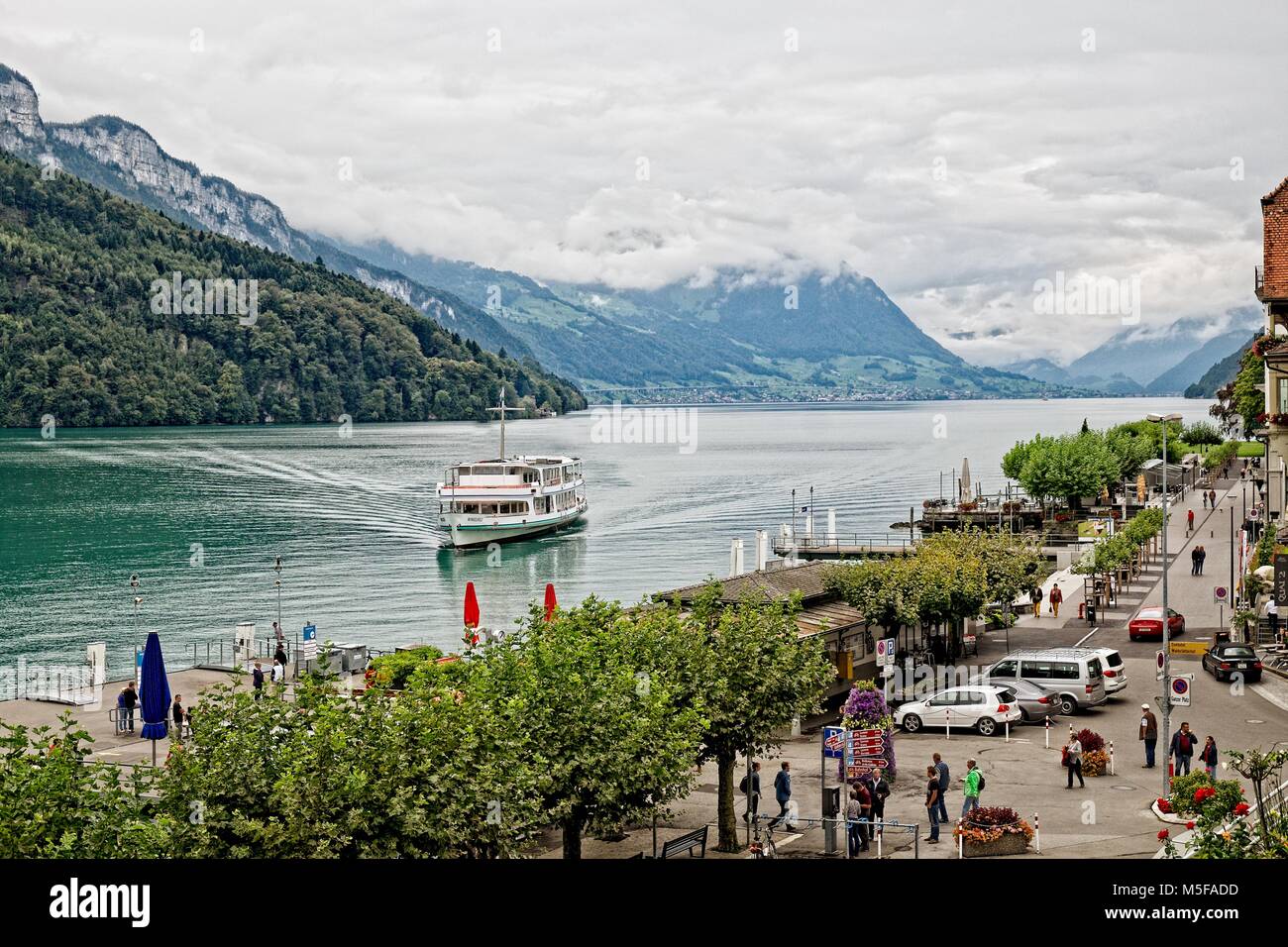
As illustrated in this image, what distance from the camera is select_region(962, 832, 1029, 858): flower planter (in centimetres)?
2419

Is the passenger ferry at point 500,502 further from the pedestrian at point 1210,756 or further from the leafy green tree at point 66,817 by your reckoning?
the leafy green tree at point 66,817

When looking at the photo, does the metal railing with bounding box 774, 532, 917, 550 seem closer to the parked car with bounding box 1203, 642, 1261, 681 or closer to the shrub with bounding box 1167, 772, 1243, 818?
the parked car with bounding box 1203, 642, 1261, 681

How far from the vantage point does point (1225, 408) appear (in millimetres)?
182000

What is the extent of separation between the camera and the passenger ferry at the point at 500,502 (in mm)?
108688

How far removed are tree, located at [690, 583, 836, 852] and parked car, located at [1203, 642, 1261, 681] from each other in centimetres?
1879

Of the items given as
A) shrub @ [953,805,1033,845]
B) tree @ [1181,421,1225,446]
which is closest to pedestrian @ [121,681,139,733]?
shrub @ [953,805,1033,845]

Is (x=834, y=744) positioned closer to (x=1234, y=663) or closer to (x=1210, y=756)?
(x=1210, y=756)

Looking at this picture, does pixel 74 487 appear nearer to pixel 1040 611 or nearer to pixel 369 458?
pixel 369 458

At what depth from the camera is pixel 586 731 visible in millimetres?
21453

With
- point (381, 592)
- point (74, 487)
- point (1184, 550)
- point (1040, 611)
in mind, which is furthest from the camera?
point (74, 487)

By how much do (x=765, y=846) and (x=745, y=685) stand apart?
302 cm

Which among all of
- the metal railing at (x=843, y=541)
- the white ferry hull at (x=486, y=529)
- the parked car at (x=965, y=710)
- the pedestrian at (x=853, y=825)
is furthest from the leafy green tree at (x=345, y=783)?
the white ferry hull at (x=486, y=529)
